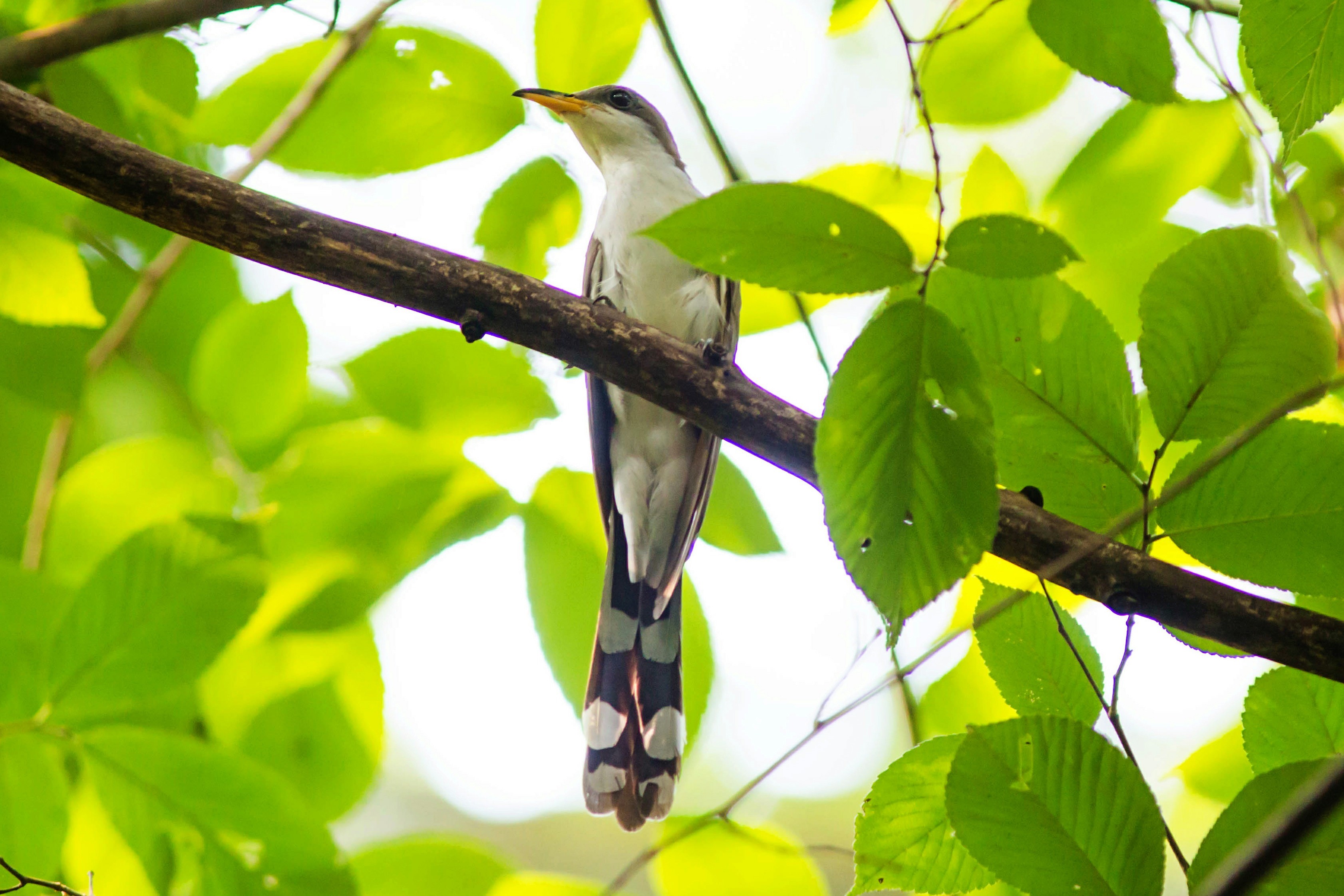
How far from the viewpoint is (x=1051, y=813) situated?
1.34 meters

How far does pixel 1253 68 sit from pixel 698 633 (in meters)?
1.59

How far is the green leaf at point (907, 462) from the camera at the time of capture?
1.22 meters

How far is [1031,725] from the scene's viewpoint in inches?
53.6

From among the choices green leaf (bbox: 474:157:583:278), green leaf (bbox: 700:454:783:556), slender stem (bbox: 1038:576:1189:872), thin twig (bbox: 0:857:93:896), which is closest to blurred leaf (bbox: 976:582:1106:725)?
slender stem (bbox: 1038:576:1189:872)

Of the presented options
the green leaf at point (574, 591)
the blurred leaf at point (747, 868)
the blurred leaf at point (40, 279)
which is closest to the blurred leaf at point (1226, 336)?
the blurred leaf at point (747, 868)

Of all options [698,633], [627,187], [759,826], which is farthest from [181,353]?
[759,826]

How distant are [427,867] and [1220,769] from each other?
67.4 inches

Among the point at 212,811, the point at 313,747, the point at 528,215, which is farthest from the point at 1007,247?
the point at 313,747

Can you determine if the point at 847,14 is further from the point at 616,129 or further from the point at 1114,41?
the point at 616,129

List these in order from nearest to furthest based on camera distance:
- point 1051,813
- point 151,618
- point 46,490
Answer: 1. point 1051,813
2. point 151,618
3. point 46,490

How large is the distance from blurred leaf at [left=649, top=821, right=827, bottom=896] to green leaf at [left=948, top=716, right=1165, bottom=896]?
0.78 meters

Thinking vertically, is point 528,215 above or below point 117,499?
above

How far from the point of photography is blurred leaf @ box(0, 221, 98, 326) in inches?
92.9

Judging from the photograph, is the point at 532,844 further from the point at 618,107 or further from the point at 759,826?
the point at 759,826
